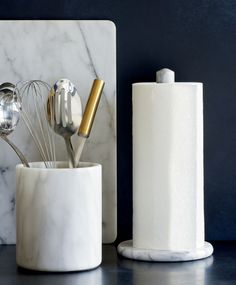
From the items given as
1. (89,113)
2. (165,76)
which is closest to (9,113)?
(89,113)

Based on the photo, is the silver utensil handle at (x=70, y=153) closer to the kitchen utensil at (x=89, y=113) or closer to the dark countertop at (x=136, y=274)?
the kitchen utensil at (x=89, y=113)

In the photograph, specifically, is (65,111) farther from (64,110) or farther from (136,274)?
(136,274)

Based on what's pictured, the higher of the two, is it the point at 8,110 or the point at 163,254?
the point at 8,110

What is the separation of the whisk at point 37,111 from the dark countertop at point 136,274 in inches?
7.2

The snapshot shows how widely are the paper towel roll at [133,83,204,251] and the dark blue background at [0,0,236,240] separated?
4.2 inches

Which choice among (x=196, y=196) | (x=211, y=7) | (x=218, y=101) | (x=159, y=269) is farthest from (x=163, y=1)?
(x=159, y=269)

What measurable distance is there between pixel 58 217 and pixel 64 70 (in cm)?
27

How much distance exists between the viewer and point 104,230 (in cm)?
109

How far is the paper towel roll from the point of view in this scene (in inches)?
38.6

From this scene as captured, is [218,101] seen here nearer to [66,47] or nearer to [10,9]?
[66,47]

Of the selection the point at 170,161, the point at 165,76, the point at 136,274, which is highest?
the point at 165,76

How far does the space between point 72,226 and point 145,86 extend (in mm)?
226

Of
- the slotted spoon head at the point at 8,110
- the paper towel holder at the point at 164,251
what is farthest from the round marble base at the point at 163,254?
the slotted spoon head at the point at 8,110

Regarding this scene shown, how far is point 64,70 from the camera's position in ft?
3.57
